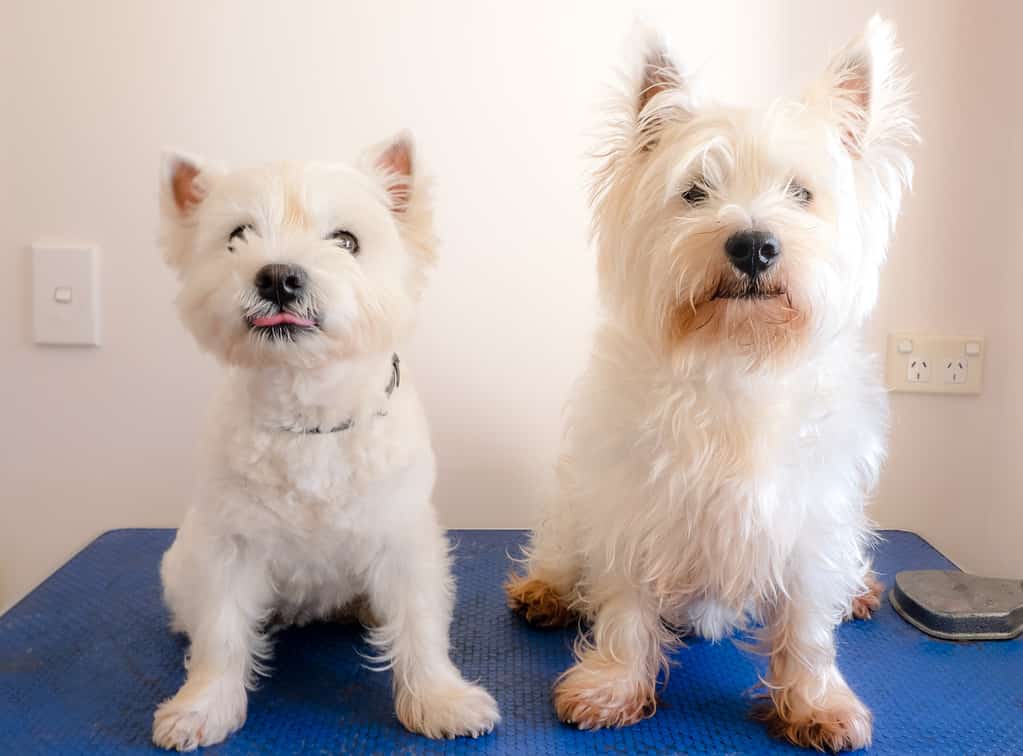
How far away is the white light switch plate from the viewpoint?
1.68 meters

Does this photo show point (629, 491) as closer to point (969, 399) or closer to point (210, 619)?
point (210, 619)

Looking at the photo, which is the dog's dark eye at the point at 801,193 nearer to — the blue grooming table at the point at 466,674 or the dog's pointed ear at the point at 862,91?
the dog's pointed ear at the point at 862,91

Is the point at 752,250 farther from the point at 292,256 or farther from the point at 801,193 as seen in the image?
the point at 292,256

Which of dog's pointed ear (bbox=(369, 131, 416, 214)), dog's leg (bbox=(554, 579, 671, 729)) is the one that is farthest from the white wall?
dog's leg (bbox=(554, 579, 671, 729))

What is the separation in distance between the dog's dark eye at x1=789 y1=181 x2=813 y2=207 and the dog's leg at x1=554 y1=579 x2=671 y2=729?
54 centimetres

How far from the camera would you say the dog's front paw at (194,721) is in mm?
999

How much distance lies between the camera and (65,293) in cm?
169

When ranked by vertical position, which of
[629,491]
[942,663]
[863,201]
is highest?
[863,201]

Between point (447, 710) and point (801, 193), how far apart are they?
765 mm

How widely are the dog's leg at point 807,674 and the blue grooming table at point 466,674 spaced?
1.3 inches

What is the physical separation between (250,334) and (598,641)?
0.63 meters

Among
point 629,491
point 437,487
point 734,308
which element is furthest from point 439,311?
point 734,308

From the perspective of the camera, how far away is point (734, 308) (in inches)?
37.9

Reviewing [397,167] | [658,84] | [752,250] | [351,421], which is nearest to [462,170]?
[397,167]
